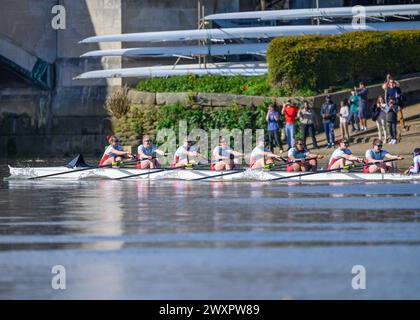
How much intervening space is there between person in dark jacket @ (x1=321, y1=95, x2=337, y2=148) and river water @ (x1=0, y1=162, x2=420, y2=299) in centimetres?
1031

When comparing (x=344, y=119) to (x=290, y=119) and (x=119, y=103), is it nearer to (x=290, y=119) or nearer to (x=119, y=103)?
(x=290, y=119)

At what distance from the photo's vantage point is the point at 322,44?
142 feet

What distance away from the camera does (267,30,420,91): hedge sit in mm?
43250

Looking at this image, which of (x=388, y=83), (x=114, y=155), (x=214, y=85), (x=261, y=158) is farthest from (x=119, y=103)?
(x=261, y=158)

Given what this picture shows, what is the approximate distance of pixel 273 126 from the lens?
137ft

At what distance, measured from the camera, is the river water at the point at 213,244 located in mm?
17031

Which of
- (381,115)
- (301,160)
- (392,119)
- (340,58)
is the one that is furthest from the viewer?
(340,58)

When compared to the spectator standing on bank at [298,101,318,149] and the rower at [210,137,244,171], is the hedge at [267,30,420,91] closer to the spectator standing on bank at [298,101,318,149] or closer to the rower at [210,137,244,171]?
the spectator standing on bank at [298,101,318,149]

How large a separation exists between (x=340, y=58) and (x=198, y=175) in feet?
33.2

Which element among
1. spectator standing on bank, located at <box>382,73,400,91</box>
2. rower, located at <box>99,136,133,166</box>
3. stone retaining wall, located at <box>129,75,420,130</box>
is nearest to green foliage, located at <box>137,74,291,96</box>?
stone retaining wall, located at <box>129,75,420,130</box>

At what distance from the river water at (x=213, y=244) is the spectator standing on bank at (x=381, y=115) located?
9.13 metres

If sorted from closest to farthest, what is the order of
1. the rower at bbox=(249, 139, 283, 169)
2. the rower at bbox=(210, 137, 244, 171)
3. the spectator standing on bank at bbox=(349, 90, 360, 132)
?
the rower at bbox=(249, 139, 283, 169) → the rower at bbox=(210, 137, 244, 171) → the spectator standing on bank at bbox=(349, 90, 360, 132)

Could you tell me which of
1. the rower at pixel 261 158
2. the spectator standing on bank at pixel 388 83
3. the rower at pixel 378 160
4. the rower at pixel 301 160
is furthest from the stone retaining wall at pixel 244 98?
the rower at pixel 378 160

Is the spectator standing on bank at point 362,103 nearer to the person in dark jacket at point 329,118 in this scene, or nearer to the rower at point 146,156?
the person in dark jacket at point 329,118
